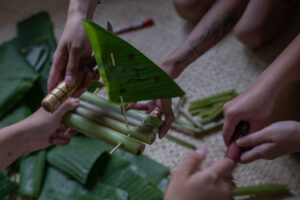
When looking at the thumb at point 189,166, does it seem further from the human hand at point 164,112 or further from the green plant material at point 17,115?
the green plant material at point 17,115

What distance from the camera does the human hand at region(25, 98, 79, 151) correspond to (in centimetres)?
75

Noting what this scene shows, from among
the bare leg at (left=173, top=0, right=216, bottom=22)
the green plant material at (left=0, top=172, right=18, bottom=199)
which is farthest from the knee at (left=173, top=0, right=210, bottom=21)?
the green plant material at (left=0, top=172, right=18, bottom=199)

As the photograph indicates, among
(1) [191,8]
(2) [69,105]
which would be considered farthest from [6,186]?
(1) [191,8]

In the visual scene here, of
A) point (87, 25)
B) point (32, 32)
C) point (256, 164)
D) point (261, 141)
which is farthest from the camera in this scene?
point (32, 32)

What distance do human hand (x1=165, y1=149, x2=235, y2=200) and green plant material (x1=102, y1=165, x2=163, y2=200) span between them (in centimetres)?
39

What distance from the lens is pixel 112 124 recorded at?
697 millimetres

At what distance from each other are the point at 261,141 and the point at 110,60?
1.22 ft

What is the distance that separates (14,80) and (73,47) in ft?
1.63

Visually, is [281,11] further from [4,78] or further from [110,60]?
[4,78]

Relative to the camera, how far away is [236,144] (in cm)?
66

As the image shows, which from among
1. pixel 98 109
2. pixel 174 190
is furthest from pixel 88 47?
pixel 174 190

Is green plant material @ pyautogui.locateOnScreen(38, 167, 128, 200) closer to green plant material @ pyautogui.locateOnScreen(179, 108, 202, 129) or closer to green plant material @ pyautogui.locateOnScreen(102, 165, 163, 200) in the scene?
green plant material @ pyautogui.locateOnScreen(102, 165, 163, 200)

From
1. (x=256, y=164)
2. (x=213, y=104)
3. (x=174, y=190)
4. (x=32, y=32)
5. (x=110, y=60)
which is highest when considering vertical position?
(x=110, y=60)

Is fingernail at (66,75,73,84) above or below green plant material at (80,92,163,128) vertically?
above
